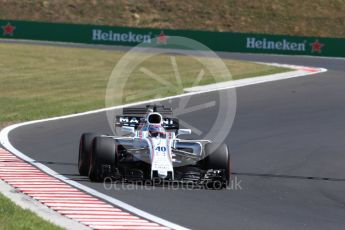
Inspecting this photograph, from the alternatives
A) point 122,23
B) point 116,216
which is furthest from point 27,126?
point 122,23

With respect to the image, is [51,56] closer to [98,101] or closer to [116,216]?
[98,101]

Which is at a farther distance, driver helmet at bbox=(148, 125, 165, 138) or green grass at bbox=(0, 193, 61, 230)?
driver helmet at bbox=(148, 125, 165, 138)

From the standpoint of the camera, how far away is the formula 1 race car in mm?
15562

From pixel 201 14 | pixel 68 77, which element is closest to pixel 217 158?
pixel 68 77

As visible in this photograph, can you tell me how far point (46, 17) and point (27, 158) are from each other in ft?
154

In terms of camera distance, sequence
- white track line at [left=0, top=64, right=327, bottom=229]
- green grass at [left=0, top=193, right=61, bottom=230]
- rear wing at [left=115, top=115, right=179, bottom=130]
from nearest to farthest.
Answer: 1. green grass at [left=0, top=193, right=61, bottom=230]
2. white track line at [left=0, top=64, right=327, bottom=229]
3. rear wing at [left=115, top=115, right=179, bottom=130]

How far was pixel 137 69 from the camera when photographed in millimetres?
41875

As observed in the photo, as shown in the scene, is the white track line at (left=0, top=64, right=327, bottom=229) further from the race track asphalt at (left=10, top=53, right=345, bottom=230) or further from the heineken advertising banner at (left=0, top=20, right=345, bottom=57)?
the heineken advertising banner at (left=0, top=20, right=345, bottom=57)

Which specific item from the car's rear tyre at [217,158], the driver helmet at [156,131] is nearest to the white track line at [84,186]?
the driver helmet at [156,131]

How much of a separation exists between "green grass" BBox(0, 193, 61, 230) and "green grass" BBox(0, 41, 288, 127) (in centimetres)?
1397

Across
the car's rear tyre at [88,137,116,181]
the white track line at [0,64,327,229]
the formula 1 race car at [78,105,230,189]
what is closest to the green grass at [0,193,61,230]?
the white track line at [0,64,327,229]

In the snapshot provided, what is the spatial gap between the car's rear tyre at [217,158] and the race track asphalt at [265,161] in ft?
1.65

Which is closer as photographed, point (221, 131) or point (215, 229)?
point (215, 229)

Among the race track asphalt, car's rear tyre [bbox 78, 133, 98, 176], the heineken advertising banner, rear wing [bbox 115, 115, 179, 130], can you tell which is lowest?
the race track asphalt
